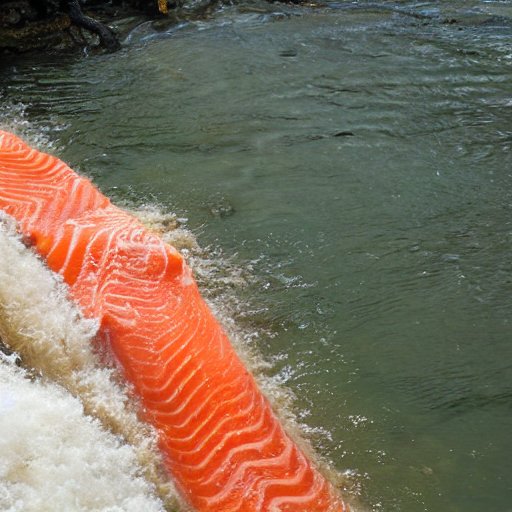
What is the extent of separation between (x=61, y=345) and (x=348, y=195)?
3.33m

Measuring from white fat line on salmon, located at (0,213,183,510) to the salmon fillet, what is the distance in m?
0.07

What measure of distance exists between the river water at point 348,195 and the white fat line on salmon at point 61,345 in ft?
3.42

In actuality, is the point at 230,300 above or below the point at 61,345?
below

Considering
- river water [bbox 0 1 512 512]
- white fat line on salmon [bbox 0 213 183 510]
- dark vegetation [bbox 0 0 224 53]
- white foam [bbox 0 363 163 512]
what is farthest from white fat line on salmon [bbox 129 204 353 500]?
dark vegetation [bbox 0 0 224 53]

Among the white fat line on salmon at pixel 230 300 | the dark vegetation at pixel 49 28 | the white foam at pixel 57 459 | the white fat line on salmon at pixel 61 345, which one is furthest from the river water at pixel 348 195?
the white foam at pixel 57 459

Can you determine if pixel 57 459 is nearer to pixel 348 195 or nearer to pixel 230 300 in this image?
pixel 230 300

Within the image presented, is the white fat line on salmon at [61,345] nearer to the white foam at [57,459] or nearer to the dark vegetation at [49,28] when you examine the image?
the white foam at [57,459]

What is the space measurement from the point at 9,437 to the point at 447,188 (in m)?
4.66

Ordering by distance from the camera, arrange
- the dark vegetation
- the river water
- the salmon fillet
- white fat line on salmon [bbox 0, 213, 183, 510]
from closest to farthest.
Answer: the salmon fillet
white fat line on salmon [bbox 0, 213, 183, 510]
the river water
the dark vegetation

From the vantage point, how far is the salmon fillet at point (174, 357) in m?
3.52

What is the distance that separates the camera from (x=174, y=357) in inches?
156

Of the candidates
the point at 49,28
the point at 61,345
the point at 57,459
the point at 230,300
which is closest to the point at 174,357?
the point at 61,345

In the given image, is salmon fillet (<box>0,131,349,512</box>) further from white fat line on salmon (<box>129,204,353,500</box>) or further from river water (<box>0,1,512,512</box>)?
river water (<box>0,1,512,512</box>)

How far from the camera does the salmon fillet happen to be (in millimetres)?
3523
